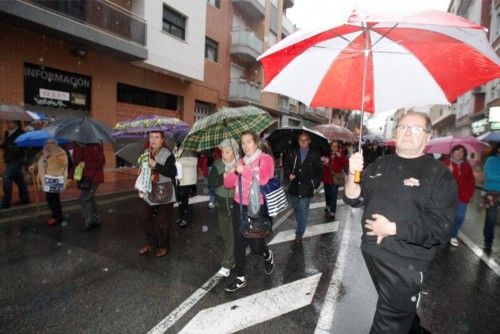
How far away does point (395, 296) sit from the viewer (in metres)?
→ 2.11

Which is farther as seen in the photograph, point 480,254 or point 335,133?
point 335,133

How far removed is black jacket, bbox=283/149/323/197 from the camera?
18.5 feet

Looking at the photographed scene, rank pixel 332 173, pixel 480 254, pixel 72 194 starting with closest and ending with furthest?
1. pixel 480 254
2. pixel 332 173
3. pixel 72 194

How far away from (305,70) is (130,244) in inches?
157

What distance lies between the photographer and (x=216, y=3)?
1986cm

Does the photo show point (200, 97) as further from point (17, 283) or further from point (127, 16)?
point (17, 283)

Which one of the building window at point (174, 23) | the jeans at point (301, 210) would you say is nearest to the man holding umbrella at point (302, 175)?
the jeans at point (301, 210)

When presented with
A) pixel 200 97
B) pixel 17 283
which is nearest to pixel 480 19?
pixel 200 97

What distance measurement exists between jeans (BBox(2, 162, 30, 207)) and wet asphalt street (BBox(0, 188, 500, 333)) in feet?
3.05

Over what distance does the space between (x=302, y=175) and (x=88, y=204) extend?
389 cm

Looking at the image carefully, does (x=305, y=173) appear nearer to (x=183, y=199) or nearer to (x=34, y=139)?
(x=183, y=199)

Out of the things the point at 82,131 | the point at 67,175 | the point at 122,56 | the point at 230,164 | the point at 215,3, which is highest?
the point at 215,3

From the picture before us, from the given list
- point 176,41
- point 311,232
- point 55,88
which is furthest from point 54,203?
point 176,41

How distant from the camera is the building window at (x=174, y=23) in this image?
15.2m
